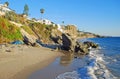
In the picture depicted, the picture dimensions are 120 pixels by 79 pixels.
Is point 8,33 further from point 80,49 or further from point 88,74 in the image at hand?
point 88,74

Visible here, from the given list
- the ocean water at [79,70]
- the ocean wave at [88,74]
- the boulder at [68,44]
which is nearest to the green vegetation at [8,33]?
the boulder at [68,44]

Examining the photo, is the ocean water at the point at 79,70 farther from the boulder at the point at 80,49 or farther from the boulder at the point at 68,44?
the boulder at the point at 68,44

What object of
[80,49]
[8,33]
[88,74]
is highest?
[8,33]

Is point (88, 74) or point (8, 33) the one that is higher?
point (8, 33)

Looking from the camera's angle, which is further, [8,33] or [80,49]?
[8,33]

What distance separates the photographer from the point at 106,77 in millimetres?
19469

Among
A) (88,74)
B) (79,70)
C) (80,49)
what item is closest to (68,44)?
(80,49)

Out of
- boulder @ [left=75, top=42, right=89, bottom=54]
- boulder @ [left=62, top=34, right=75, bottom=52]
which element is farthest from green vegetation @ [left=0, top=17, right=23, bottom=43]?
boulder @ [left=75, top=42, right=89, bottom=54]

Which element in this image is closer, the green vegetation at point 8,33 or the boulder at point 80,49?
the boulder at point 80,49

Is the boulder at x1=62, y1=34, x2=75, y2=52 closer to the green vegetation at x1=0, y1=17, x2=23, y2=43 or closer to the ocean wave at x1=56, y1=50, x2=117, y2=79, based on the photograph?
the green vegetation at x1=0, y1=17, x2=23, y2=43

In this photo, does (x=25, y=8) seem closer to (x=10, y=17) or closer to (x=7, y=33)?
(x=10, y=17)

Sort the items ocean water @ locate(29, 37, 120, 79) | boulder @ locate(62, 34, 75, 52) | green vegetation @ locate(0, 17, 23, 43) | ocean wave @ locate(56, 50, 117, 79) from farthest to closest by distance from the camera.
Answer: green vegetation @ locate(0, 17, 23, 43), boulder @ locate(62, 34, 75, 52), ocean water @ locate(29, 37, 120, 79), ocean wave @ locate(56, 50, 117, 79)

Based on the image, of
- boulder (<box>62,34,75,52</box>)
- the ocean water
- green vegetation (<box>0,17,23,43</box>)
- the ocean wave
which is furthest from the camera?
green vegetation (<box>0,17,23,43</box>)

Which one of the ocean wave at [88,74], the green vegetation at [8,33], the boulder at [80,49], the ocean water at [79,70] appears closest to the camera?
the ocean wave at [88,74]
